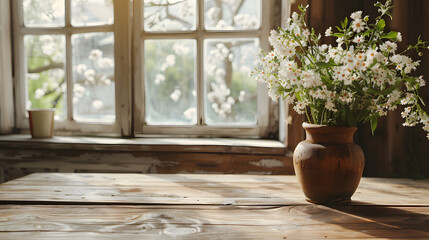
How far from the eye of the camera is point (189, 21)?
81.1 inches

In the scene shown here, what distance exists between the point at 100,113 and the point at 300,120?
1.13m

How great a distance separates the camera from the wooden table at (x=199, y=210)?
37.0 inches

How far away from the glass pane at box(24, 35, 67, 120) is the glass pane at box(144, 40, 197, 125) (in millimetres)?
518

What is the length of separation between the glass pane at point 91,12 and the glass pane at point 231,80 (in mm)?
585

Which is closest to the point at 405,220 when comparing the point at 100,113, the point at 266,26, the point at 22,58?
the point at 266,26

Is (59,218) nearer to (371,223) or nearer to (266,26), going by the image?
(371,223)

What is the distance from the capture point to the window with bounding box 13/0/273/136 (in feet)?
6.65

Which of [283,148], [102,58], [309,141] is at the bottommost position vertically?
[283,148]

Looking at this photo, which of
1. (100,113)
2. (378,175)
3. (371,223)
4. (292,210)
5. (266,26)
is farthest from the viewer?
(100,113)

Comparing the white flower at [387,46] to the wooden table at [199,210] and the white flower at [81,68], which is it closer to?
the wooden table at [199,210]

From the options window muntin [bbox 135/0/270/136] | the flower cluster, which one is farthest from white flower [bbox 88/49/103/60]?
the flower cluster

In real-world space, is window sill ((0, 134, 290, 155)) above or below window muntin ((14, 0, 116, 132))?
below

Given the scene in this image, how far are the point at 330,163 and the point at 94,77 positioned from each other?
59.0 inches

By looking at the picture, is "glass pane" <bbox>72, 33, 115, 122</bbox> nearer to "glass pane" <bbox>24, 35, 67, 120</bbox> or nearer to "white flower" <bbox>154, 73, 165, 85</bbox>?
"glass pane" <bbox>24, 35, 67, 120</bbox>
